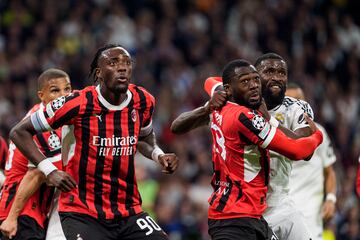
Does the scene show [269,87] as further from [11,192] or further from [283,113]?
[11,192]

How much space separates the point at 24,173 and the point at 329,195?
3.44m

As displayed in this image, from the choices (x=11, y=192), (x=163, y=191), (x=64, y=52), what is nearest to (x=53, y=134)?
(x=11, y=192)

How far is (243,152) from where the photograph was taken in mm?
7191

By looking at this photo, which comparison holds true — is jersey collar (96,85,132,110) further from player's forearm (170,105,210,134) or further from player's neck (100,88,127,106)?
player's forearm (170,105,210,134)

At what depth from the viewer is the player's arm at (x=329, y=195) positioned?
9.45m

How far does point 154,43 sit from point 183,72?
0.98 meters

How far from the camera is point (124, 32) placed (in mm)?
17609

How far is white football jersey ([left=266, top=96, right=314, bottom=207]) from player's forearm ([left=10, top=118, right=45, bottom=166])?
2.00 meters

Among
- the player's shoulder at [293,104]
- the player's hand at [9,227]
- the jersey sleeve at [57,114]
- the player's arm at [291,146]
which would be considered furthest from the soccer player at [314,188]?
the player's hand at [9,227]

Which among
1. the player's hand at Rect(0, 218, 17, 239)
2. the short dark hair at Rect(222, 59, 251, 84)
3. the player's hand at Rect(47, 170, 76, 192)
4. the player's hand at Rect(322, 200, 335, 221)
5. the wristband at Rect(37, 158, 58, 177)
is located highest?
the short dark hair at Rect(222, 59, 251, 84)

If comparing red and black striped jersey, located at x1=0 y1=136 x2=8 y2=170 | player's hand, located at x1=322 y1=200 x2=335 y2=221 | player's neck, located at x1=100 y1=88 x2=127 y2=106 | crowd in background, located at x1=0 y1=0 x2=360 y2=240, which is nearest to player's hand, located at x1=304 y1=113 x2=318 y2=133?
player's neck, located at x1=100 y1=88 x2=127 y2=106

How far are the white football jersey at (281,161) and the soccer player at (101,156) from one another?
3.10ft

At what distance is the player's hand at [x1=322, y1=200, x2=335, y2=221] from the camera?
9430 mm

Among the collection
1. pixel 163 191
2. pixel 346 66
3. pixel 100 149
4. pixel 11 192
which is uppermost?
pixel 100 149
